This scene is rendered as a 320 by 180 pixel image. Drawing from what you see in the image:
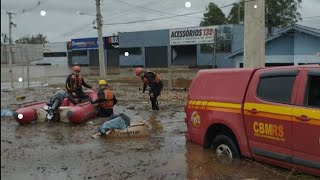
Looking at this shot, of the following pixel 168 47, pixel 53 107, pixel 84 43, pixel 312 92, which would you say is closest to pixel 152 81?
pixel 53 107

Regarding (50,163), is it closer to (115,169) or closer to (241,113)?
(115,169)

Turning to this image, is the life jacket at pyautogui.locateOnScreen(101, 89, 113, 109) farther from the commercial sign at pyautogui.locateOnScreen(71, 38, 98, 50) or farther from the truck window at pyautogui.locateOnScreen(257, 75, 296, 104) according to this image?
the commercial sign at pyautogui.locateOnScreen(71, 38, 98, 50)

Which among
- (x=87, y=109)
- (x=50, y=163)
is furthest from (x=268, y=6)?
(x=50, y=163)

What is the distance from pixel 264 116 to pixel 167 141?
166 inches

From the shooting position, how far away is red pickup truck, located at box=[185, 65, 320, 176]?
6.41 m

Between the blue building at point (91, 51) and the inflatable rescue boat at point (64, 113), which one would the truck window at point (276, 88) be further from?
the blue building at point (91, 51)

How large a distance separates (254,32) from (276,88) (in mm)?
10936

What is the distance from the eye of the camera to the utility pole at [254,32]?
17422mm

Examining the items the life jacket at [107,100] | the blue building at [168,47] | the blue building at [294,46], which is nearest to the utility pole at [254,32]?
the life jacket at [107,100]

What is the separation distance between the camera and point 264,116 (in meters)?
6.99

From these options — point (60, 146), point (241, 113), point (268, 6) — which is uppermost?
point (268, 6)

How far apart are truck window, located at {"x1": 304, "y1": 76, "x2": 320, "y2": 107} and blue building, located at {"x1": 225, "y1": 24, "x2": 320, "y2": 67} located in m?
27.0

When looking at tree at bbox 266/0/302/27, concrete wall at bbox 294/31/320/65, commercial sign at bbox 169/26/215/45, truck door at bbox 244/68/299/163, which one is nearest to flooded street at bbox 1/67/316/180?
truck door at bbox 244/68/299/163

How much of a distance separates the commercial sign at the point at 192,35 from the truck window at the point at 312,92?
2139 inches
